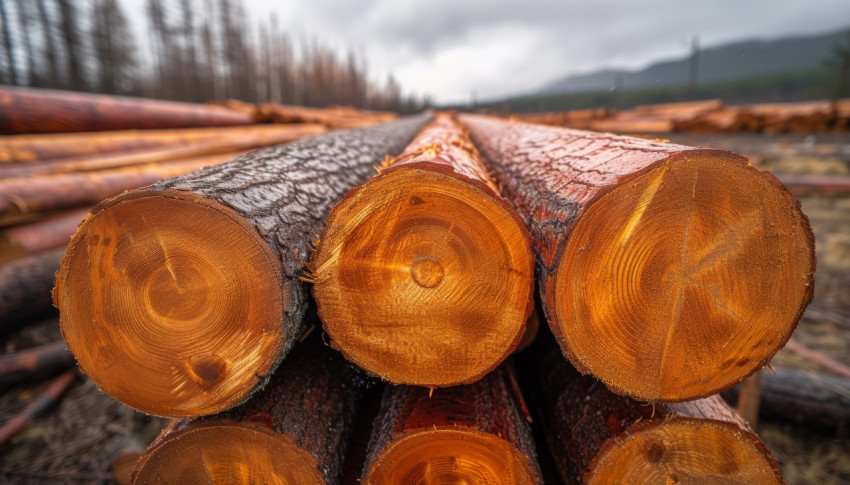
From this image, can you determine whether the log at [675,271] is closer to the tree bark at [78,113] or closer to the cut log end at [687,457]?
the cut log end at [687,457]

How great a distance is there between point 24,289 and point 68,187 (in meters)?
1.17

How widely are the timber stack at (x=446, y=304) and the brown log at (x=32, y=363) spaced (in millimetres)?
2526

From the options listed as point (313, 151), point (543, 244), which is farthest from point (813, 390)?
point (313, 151)

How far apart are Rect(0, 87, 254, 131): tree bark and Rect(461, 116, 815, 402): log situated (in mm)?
4662

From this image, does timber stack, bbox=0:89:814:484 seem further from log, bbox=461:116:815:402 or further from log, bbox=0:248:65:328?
log, bbox=0:248:65:328

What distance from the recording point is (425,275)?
3.80ft

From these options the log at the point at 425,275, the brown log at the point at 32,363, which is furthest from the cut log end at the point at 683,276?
the brown log at the point at 32,363

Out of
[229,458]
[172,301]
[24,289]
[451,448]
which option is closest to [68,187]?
[24,289]

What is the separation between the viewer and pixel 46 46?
17906mm

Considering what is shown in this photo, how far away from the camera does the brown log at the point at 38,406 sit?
2526 millimetres

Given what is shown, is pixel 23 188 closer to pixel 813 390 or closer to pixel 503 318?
pixel 503 318

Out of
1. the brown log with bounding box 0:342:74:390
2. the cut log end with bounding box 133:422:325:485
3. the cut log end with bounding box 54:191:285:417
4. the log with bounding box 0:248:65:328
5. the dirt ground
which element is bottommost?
the dirt ground

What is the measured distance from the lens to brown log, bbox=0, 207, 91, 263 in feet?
8.68

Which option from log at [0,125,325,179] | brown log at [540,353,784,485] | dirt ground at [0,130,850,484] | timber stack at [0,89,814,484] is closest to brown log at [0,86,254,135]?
log at [0,125,325,179]
